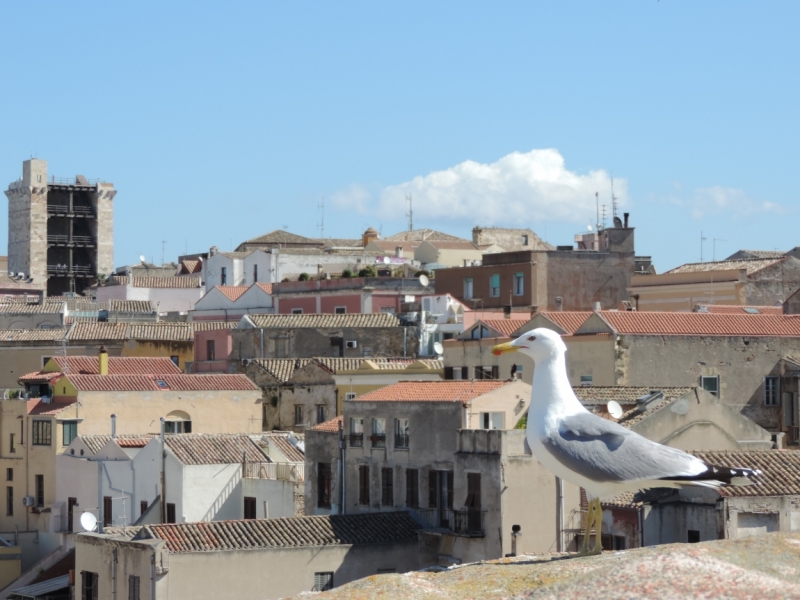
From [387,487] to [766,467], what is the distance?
35.6 feet

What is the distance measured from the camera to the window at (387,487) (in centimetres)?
3716

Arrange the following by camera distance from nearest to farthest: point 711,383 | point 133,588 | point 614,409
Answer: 1. point 614,409
2. point 133,588
3. point 711,383

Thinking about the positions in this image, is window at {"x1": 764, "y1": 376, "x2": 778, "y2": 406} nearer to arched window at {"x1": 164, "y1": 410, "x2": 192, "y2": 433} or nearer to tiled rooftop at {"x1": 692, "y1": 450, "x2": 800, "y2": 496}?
tiled rooftop at {"x1": 692, "y1": 450, "x2": 800, "y2": 496}

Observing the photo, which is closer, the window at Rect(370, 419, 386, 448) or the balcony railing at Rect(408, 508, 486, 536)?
the balcony railing at Rect(408, 508, 486, 536)

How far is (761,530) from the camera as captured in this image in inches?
1085

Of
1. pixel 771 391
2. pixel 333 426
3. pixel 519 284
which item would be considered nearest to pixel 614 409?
pixel 333 426

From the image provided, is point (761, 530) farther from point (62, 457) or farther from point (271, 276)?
point (271, 276)

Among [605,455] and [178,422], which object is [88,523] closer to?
[178,422]

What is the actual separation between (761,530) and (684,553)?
14.3 m

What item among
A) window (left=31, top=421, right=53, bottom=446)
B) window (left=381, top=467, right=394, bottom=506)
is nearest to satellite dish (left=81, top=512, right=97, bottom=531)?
window (left=381, top=467, right=394, bottom=506)

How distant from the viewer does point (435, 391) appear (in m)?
37.3

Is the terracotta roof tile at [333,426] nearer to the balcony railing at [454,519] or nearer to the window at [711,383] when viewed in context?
the balcony railing at [454,519]

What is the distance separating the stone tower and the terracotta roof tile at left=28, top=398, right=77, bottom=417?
69.0 metres

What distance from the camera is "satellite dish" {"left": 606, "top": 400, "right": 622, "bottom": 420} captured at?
3189 cm
